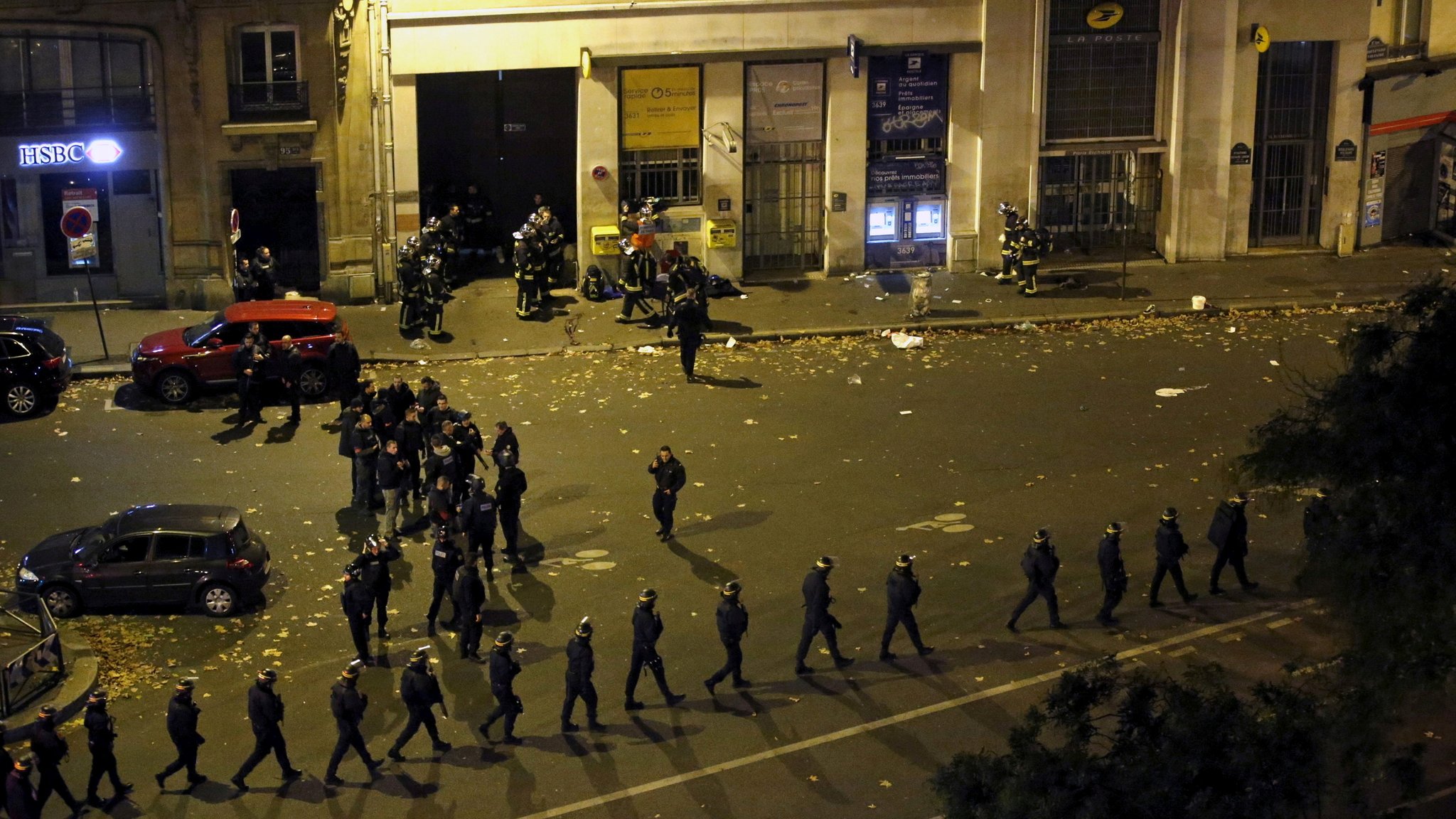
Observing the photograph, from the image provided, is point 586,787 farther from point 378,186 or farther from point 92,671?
point 378,186

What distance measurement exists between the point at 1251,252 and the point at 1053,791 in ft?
88.1

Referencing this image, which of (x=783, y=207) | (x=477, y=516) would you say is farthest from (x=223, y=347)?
(x=783, y=207)

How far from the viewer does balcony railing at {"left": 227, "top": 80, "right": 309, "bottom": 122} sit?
1227 inches

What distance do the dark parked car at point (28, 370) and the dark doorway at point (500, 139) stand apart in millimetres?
9675

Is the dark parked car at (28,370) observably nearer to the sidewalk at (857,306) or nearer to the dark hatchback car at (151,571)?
the sidewalk at (857,306)

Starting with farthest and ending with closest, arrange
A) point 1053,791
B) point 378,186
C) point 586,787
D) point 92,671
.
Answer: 1. point 378,186
2. point 92,671
3. point 586,787
4. point 1053,791

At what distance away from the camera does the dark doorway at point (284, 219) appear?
31734mm

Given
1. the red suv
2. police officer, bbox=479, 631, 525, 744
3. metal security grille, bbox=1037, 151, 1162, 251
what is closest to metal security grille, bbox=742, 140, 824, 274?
metal security grille, bbox=1037, 151, 1162, 251

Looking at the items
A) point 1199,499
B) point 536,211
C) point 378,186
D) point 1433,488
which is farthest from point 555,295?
point 1433,488

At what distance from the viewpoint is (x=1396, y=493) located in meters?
11.0

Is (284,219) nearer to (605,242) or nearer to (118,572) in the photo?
(605,242)

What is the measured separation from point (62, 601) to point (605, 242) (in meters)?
14.9

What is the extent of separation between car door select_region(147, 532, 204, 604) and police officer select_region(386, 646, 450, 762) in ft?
13.7

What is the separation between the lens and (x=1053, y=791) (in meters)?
9.78
